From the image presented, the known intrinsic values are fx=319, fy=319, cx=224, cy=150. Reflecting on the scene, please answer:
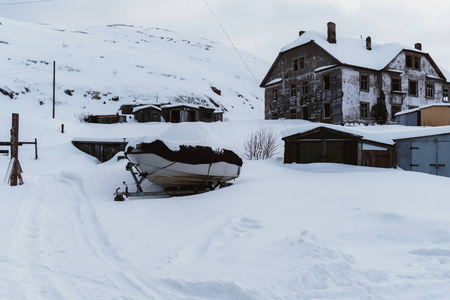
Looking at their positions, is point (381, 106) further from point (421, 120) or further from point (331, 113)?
point (421, 120)

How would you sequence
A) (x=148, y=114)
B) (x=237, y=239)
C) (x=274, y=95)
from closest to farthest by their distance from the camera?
(x=237, y=239) → (x=274, y=95) → (x=148, y=114)

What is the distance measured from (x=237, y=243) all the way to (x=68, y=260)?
2.21m

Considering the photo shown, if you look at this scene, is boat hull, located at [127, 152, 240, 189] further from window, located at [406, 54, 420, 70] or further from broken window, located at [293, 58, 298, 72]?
window, located at [406, 54, 420, 70]

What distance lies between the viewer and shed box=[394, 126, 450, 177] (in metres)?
14.0

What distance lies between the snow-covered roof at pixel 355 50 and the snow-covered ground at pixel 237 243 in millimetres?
21516

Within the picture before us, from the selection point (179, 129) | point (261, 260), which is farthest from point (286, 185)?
point (261, 260)

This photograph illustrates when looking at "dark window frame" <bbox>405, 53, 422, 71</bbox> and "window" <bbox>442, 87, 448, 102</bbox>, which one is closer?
"dark window frame" <bbox>405, 53, 422, 71</bbox>

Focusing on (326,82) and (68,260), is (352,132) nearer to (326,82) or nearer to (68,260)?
(68,260)

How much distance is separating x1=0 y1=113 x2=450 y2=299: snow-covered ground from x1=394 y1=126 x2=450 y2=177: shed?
6.12m

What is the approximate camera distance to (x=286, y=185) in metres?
8.61

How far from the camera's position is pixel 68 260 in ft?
12.7

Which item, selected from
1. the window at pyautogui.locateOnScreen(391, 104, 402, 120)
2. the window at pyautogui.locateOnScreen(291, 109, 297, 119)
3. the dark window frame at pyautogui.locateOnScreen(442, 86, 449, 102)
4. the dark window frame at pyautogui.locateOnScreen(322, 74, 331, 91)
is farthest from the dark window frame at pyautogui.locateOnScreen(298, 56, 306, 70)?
the dark window frame at pyautogui.locateOnScreen(442, 86, 449, 102)

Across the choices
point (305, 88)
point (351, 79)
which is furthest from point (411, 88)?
point (305, 88)

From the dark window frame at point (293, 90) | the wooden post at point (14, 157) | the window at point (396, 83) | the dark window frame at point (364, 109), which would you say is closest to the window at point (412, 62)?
the window at point (396, 83)
